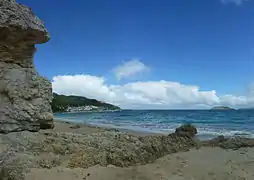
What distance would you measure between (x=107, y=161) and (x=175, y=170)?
1.66m

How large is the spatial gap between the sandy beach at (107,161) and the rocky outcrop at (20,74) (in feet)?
1.33

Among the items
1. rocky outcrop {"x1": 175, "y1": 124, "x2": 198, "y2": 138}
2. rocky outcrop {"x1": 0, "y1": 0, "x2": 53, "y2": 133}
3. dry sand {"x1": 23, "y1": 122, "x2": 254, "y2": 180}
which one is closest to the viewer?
dry sand {"x1": 23, "y1": 122, "x2": 254, "y2": 180}

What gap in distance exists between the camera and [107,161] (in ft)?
20.0

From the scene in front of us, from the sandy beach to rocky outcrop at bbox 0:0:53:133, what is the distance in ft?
1.33

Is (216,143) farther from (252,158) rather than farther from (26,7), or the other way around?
(26,7)

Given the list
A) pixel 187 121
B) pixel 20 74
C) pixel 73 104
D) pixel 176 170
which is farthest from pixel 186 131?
pixel 73 104

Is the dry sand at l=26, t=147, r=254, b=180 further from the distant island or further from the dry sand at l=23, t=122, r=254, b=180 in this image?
the distant island

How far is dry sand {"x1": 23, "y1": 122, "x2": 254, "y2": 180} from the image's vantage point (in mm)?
5191

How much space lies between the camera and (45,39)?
7129mm

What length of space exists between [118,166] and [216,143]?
536cm

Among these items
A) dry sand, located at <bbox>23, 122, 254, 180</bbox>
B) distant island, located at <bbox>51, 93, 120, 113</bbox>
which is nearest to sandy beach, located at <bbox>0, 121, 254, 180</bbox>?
dry sand, located at <bbox>23, 122, 254, 180</bbox>

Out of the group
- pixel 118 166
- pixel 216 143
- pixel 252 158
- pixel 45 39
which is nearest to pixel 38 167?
pixel 118 166

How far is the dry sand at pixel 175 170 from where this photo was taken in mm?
5191

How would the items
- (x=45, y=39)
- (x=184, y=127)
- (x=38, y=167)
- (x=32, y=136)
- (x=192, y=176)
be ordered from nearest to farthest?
1. (x=38, y=167)
2. (x=192, y=176)
3. (x=32, y=136)
4. (x=45, y=39)
5. (x=184, y=127)
